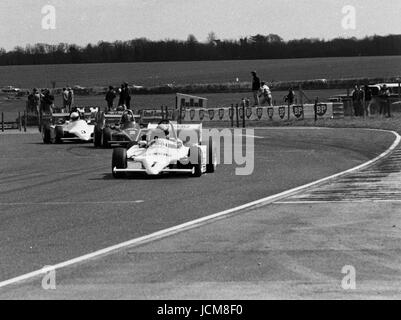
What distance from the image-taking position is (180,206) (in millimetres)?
13977

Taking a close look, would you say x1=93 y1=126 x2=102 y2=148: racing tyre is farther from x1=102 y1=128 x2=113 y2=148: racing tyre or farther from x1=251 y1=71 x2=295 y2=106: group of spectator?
x1=251 y1=71 x2=295 y2=106: group of spectator

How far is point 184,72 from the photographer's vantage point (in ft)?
368

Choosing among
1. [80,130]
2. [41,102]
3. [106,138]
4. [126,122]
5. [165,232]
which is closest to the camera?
[165,232]

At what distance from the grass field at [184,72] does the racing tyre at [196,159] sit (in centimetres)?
7493

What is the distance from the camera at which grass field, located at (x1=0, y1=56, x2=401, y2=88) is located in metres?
99.2

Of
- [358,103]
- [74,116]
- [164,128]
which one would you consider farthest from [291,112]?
[164,128]

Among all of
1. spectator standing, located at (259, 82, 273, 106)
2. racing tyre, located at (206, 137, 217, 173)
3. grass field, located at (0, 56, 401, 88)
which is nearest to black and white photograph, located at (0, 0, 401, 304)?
racing tyre, located at (206, 137, 217, 173)

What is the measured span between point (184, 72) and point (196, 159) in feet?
310

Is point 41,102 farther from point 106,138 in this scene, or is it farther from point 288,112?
point 106,138

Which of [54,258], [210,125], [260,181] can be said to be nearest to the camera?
[54,258]
